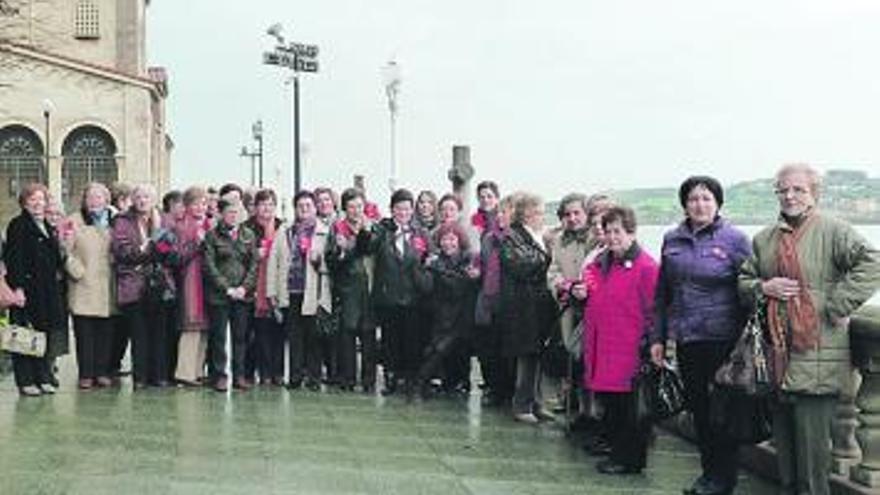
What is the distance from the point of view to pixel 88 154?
52750mm

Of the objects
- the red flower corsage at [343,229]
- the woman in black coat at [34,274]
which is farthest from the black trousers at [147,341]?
the red flower corsage at [343,229]

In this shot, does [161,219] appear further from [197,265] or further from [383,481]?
[383,481]

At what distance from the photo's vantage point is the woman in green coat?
6590 mm

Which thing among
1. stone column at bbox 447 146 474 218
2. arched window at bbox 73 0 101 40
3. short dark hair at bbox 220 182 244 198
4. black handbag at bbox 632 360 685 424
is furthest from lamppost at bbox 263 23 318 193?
arched window at bbox 73 0 101 40

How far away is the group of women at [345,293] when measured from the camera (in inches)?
341

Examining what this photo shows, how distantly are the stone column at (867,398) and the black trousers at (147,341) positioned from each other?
704cm

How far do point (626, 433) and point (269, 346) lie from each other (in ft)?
16.5

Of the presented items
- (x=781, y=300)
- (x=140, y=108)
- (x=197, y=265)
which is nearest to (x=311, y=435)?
(x=197, y=265)

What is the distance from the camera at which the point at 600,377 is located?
8.43 metres

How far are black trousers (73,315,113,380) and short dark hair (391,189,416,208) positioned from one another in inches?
116

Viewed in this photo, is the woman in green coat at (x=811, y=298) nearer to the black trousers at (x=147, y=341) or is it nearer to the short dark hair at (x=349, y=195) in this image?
the short dark hair at (x=349, y=195)

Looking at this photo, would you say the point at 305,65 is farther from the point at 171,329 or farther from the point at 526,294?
the point at 526,294

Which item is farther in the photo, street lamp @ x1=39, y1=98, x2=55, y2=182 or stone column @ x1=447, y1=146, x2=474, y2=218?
street lamp @ x1=39, y1=98, x2=55, y2=182

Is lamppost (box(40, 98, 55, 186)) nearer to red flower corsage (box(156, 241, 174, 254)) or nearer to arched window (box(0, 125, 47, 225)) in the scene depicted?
arched window (box(0, 125, 47, 225))
